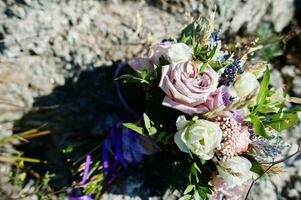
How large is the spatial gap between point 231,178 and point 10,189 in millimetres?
954

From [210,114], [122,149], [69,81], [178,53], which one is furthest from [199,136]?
[69,81]

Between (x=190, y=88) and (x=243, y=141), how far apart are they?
0.85 feet

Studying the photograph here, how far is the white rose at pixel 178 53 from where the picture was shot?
5.45ft

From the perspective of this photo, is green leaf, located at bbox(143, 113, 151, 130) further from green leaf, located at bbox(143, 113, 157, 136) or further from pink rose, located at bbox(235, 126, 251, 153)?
pink rose, located at bbox(235, 126, 251, 153)

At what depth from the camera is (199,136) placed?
1582 millimetres

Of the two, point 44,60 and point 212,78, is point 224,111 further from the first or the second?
point 44,60

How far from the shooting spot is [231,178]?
5.52 ft

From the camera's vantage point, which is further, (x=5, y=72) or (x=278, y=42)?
(x=278, y=42)

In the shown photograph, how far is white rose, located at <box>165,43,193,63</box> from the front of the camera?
1662 millimetres

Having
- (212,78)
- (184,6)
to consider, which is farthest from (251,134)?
(184,6)

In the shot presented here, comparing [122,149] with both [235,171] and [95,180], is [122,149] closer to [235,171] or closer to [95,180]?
[95,180]

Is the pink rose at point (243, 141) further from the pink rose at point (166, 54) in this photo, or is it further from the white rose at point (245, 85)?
the pink rose at point (166, 54)

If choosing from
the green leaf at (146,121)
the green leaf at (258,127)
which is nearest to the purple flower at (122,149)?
the green leaf at (146,121)

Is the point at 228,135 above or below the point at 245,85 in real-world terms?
below
